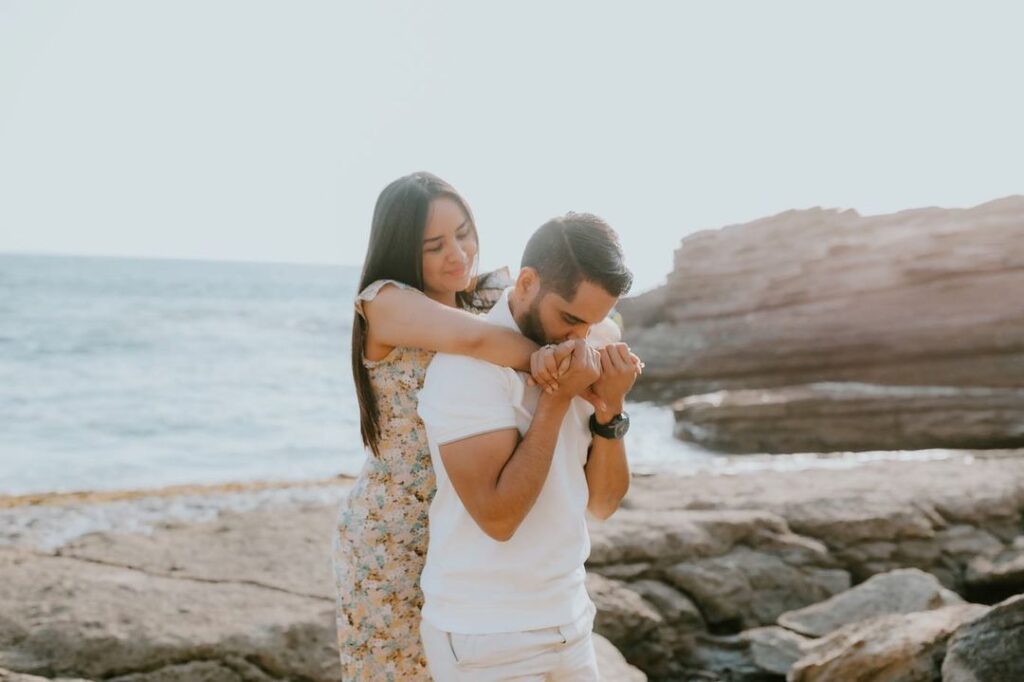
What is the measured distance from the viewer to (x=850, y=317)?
22.5 meters

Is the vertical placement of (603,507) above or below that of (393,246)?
below

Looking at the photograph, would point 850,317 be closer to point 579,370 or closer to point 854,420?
point 854,420

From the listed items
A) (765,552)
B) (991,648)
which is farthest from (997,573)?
(991,648)

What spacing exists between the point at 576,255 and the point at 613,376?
0.29 m

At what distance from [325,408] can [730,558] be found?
13.7 m

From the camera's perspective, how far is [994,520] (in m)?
5.98

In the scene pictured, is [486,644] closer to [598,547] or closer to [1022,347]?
[598,547]

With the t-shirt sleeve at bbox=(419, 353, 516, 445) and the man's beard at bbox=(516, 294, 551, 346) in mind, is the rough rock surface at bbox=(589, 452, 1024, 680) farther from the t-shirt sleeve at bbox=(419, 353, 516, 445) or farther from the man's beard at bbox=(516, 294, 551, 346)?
the t-shirt sleeve at bbox=(419, 353, 516, 445)

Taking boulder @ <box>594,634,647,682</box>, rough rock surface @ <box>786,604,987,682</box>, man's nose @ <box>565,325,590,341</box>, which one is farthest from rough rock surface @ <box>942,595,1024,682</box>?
man's nose @ <box>565,325,590,341</box>

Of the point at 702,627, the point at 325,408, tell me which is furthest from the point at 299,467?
the point at 702,627

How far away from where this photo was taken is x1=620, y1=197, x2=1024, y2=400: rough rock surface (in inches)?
778

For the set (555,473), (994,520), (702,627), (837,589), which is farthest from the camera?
(994,520)

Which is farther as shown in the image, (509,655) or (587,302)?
(587,302)

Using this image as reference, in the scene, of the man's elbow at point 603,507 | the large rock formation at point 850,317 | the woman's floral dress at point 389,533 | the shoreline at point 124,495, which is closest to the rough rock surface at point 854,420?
the large rock formation at point 850,317
